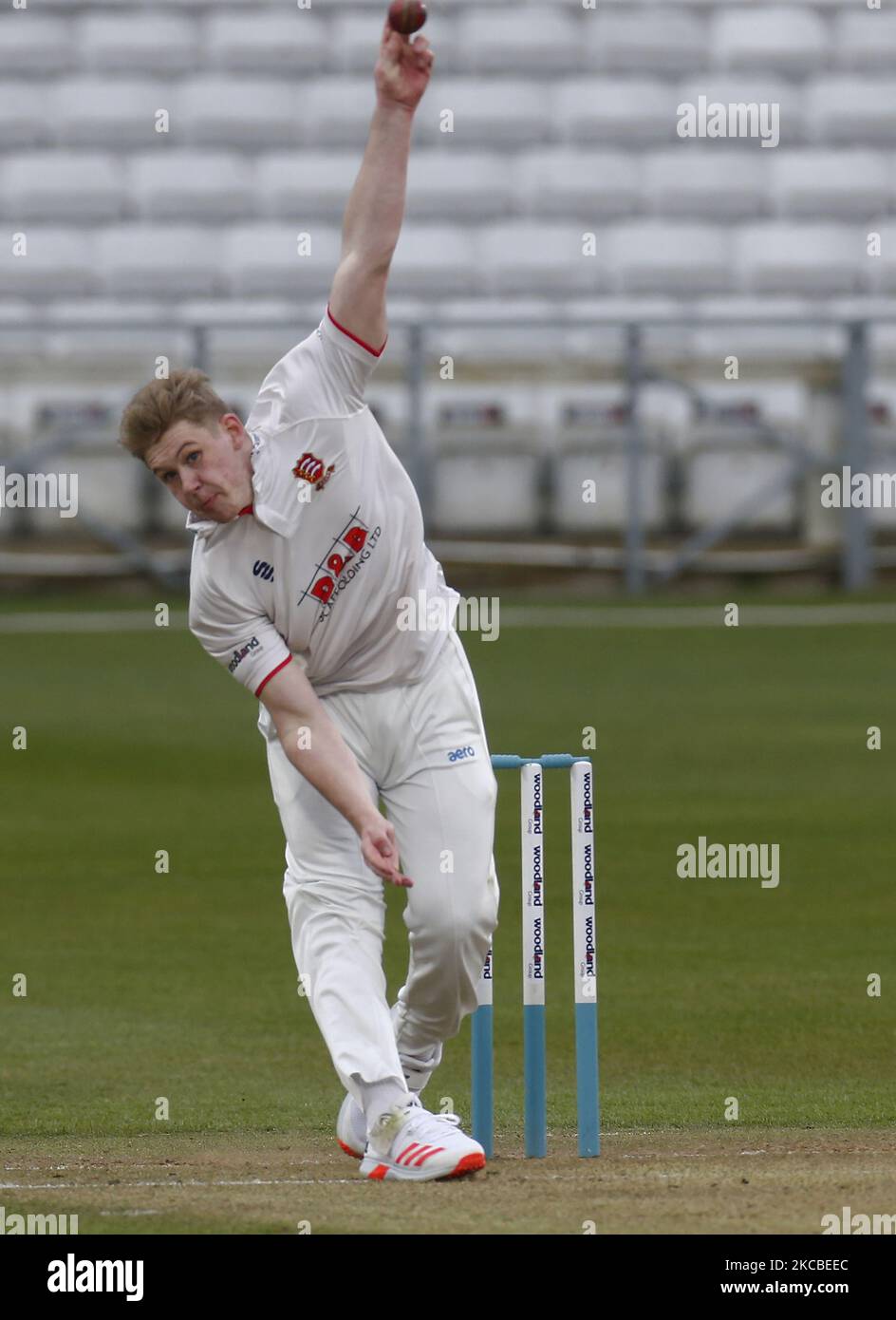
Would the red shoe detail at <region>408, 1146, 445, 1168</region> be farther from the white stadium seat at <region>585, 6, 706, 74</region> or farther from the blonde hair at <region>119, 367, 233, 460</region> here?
the white stadium seat at <region>585, 6, 706, 74</region>

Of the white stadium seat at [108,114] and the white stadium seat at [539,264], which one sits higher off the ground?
the white stadium seat at [108,114]

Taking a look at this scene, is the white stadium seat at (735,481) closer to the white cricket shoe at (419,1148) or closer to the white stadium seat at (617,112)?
the white stadium seat at (617,112)

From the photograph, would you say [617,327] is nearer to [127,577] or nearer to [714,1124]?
[127,577]

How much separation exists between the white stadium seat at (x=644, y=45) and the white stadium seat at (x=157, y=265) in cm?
508

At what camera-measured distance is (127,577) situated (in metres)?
22.8

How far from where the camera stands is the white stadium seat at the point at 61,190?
24984 millimetres

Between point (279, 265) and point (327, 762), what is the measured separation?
19.5 metres

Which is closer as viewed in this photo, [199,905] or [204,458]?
[204,458]

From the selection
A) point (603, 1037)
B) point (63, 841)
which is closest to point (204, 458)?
point (603, 1037)

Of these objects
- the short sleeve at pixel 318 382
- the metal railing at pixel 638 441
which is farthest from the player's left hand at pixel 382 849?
the metal railing at pixel 638 441

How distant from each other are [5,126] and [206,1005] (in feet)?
63.4

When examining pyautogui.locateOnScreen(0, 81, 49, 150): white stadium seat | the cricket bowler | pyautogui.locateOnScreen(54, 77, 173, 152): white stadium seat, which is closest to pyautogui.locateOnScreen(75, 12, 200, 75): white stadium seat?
pyautogui.locateOnScreen(54, 77, 173, 152): white stadium seat
